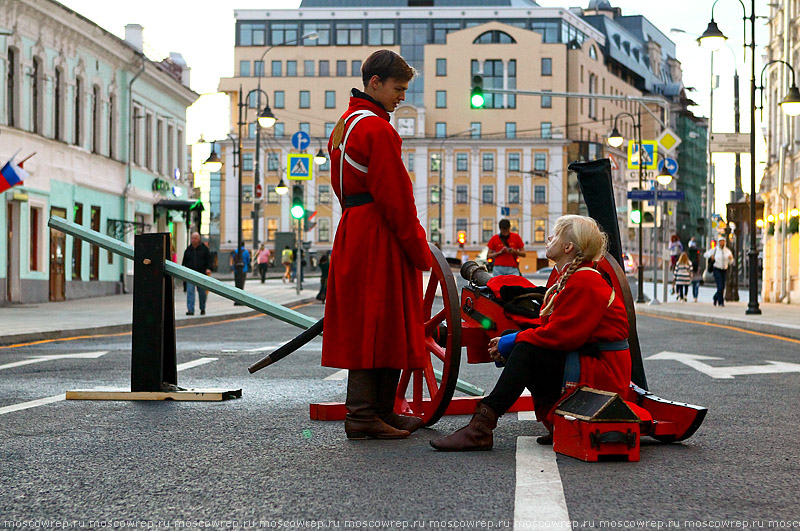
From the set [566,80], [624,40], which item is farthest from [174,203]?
[624,40]

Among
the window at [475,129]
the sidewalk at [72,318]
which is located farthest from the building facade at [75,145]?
the window at [475,129]

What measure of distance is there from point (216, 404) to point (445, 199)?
90.0 meters

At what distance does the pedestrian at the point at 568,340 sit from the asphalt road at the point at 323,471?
0.21 metres

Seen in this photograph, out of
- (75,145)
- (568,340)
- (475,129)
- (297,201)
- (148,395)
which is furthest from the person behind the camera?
(475,129)

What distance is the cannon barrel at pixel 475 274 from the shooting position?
675 centimetres

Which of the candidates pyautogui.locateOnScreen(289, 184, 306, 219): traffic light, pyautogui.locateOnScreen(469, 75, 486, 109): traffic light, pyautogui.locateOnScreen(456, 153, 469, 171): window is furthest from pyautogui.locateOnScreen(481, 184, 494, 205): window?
pyautogui.locateOnScreen(469, 75, 486, 109): traffic light

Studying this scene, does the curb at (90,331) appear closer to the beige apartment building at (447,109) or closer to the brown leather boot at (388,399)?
the brown leather boot at (388,399)

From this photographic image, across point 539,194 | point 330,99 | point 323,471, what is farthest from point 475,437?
point 330,99

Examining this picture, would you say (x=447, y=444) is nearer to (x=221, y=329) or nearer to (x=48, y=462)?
(x=48, y=462)

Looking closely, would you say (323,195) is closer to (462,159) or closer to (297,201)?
(462,159)

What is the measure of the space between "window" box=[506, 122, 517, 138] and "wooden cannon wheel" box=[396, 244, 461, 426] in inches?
3672

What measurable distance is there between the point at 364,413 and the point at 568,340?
118 centimetres

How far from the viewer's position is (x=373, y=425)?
6230 millimetres

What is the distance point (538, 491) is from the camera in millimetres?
4695
